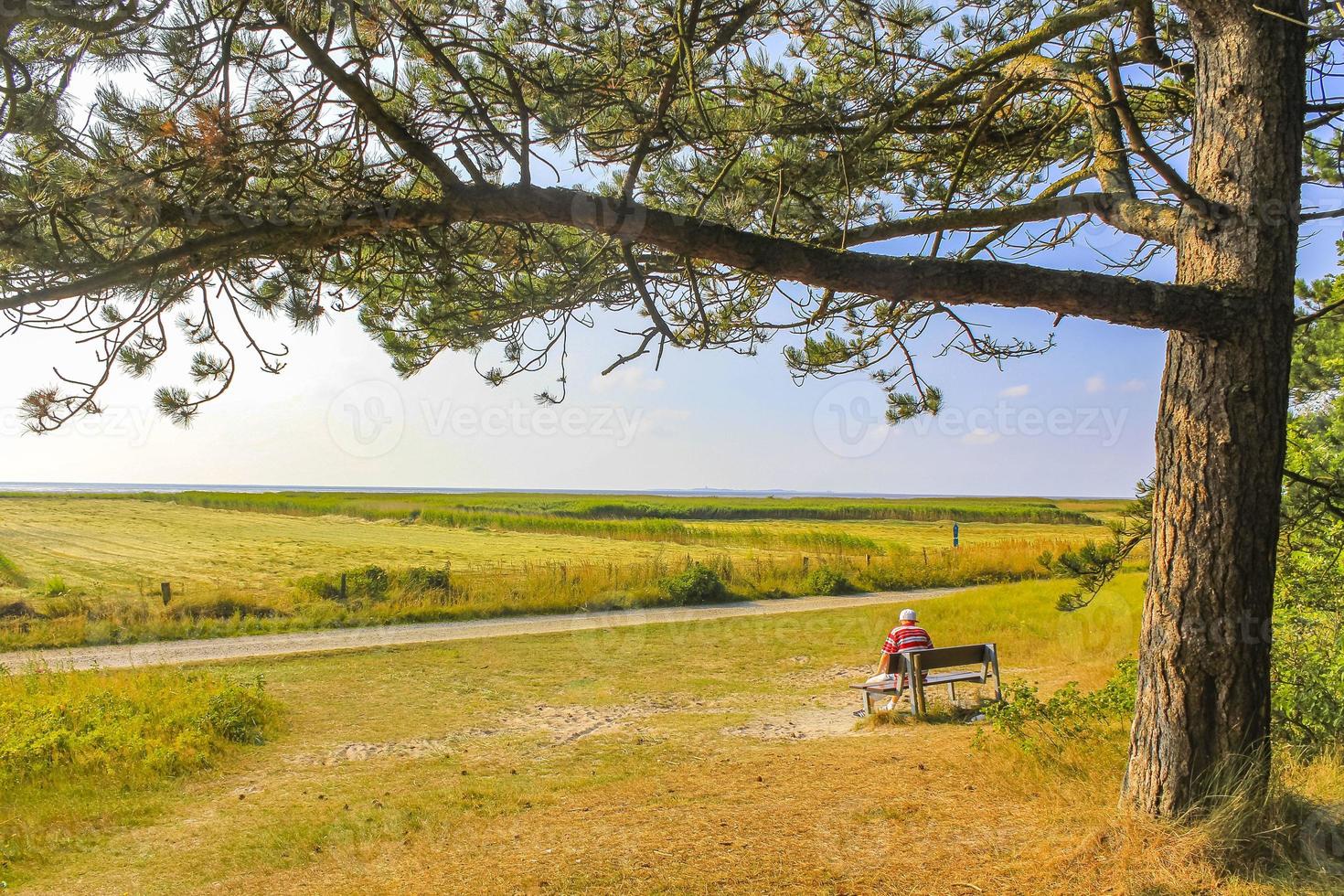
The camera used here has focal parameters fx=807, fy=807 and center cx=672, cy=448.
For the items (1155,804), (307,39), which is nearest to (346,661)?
(307,39)

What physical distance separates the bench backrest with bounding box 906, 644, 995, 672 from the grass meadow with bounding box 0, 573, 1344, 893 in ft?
1.58

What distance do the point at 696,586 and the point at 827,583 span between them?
389 centimetres

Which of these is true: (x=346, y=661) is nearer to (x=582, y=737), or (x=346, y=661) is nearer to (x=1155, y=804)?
(x=582, y=737)

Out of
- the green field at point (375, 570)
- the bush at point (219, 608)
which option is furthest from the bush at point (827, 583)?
the bush at point (219, 608)

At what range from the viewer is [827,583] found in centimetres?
2073

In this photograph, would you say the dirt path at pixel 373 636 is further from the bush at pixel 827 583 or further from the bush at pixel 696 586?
the bush at pixel 827 583

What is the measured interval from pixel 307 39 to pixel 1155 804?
15.4 ft

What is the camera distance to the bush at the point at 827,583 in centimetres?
2064

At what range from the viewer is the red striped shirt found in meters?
7.39

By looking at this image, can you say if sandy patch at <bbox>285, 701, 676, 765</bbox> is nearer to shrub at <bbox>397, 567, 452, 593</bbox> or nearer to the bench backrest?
the bench backrest

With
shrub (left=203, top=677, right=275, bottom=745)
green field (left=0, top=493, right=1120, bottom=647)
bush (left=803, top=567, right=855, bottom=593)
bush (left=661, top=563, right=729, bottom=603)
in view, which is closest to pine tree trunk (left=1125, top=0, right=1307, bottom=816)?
shrub (left=203, top=677, right=275, bottom=745)

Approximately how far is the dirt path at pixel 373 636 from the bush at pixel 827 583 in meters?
1.59

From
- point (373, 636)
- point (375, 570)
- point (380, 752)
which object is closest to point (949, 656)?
point (380, 752)

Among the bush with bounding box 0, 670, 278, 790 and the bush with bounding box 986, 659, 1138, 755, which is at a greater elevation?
the bush with bounding box 986, 659, 1138, 755
